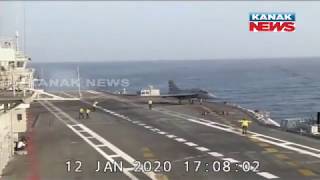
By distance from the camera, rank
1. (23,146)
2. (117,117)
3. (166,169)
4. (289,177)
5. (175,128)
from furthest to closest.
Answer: (117,117) → (175,128) → (23,146) → (166,169) → (289,177)

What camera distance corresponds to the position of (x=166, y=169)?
2275 cm

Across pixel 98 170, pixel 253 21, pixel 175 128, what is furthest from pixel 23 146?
pixel 253 21

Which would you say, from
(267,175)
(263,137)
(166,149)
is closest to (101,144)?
(166,149)

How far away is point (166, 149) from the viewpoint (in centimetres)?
2930

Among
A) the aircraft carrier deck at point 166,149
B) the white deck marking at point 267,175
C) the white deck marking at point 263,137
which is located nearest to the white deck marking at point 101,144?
the aircraft carrier deck at point 166,149

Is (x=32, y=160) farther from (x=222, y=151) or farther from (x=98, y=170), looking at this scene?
(x=222, y=151)

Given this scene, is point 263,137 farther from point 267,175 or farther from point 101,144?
point 267,175

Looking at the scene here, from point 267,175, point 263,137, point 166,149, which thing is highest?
point 267,175

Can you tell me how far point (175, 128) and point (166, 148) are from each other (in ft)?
35.2

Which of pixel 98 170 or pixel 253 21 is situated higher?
A: pixel 253 21

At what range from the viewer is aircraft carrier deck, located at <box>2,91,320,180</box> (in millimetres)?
22156

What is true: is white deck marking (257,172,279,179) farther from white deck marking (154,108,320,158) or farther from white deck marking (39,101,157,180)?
white deck marking (154,108,320,158)

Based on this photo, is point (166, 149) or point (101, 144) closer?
point (166, 149)

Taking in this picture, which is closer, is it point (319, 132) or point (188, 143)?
point (188, 143)
